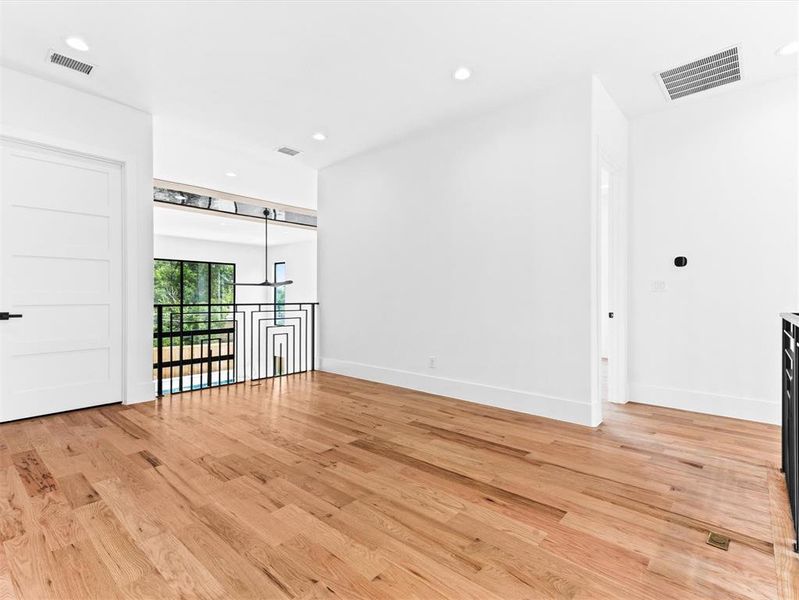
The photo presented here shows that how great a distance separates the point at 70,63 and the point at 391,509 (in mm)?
3933

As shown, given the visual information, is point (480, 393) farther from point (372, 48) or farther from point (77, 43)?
point (77, 43)

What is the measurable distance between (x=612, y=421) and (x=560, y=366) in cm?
60

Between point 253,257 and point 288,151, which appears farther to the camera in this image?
point 253,257

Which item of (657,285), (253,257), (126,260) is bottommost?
(657,285)

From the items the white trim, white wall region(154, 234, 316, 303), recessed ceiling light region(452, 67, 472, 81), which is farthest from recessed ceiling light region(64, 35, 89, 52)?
white wall region(154, 234, 316, 303)

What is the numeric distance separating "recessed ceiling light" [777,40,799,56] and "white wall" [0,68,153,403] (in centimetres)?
523

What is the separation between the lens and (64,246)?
344 cm

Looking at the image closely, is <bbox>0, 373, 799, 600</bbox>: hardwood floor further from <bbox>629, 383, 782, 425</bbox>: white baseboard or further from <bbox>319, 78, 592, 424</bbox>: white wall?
<bbox>319, 78, 592, 424</bbox>: white wall

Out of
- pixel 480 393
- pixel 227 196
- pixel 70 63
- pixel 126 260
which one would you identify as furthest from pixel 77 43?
pixel 227 196

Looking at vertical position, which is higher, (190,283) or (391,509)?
(190,283)

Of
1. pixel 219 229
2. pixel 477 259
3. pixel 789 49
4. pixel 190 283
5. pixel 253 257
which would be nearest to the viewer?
pixel 789 49

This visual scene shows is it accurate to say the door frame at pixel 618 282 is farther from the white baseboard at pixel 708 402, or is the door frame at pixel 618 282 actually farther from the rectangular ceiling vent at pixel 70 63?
the rectangular ceiling vent at pixel 70 63

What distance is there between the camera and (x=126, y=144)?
3730mm

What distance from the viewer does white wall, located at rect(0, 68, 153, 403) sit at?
3.24 metres
